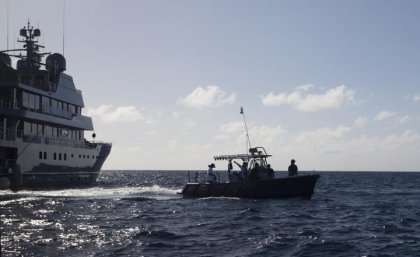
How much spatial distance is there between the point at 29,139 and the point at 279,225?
30813 mm

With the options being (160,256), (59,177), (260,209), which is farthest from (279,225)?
(59,177)

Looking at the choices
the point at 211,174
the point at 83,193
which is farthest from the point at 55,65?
the point at 211,174

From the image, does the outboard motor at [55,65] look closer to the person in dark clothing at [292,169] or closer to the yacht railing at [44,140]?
the yacht railing at [44,140]

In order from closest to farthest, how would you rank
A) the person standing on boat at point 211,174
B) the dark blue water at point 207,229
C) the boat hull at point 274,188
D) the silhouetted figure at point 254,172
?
the dark blue water at point 207,229 → the boat hull at point 274,188 → the silhouetted figure at point 254,172 → the person standing on boat at point 211,174

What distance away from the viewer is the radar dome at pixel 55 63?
58812 mm

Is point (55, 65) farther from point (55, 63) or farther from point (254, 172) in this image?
point (254, 172)

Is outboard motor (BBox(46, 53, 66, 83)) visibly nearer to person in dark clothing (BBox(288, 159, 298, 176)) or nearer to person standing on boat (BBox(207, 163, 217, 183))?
person standing on boat (BBox(207, 163, 217, 183))

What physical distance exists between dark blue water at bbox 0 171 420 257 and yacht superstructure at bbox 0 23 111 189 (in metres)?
10.1

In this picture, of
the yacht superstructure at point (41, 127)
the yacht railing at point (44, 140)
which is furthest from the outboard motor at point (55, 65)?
the yacht railing at point (44, 140)

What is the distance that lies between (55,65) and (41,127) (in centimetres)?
823

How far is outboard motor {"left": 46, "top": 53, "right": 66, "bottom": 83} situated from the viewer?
5878 cm

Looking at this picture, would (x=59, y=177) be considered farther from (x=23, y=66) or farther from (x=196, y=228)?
(x=196, y=228)

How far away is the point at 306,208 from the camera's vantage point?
34.2 meters

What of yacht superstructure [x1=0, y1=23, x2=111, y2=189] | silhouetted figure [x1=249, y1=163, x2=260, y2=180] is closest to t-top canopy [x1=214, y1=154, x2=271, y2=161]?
silhouetted figure [x1=249, y1=163, x2=260, y2=180]
